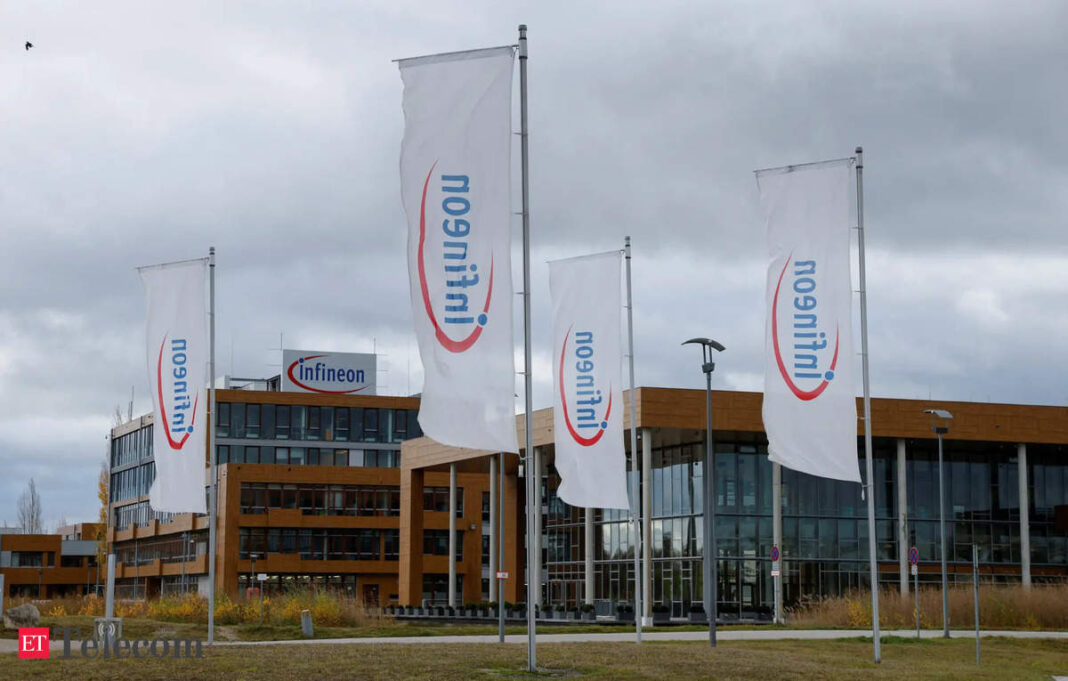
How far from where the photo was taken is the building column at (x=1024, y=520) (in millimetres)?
64188

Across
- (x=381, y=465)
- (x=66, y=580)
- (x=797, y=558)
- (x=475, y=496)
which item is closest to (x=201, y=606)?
(x=797, y=558)

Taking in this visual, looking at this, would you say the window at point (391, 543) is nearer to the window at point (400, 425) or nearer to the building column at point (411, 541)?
the window at point (400, 425)

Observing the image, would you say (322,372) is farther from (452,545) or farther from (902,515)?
(902,515)

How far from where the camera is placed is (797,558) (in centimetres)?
6119

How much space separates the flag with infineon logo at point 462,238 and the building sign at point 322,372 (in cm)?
9044

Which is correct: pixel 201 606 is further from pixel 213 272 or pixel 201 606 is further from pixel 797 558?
pixel 797 558

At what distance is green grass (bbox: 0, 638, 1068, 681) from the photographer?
20188 mm

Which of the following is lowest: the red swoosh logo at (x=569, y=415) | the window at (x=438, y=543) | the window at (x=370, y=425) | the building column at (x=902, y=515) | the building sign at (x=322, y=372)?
the window at (x=438, y=543)

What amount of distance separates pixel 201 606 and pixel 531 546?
103ft

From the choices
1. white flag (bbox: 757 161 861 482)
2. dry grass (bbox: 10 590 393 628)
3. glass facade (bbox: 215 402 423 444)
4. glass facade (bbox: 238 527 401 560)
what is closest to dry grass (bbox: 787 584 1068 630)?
dry grass (bbox: 10 590 393 628)

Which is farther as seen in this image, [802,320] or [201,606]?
[201,606]

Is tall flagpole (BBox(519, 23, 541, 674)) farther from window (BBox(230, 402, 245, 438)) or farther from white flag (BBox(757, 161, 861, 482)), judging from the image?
window (BBox(230, 402, 245, 438))

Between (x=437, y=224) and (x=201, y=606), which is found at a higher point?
(x=437, y=224)

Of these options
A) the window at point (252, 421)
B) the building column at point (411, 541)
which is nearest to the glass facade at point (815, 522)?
the building column at point (411, 541)
